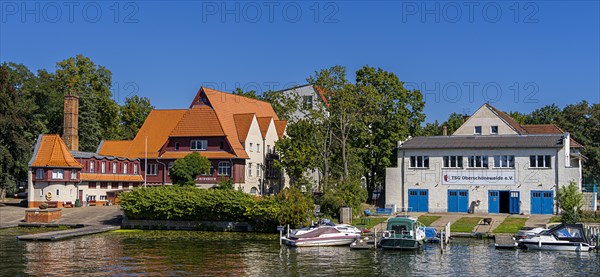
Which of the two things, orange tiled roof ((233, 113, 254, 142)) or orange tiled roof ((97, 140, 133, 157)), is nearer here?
orange tiled roof ((233, 113, 254, 142))

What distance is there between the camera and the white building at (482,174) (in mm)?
62844

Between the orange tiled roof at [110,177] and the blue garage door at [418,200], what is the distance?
3306 centimetres

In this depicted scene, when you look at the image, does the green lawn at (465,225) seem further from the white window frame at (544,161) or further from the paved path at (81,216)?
the paved path at (81,216)

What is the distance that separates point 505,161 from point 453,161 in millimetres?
4957

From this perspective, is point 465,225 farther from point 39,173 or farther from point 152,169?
point 39,173

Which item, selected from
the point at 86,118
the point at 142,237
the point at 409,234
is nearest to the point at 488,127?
the point at 409,234

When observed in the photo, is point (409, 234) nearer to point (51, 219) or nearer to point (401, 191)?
point (401, 191)

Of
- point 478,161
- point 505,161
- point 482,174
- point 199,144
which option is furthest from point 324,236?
point 199,144

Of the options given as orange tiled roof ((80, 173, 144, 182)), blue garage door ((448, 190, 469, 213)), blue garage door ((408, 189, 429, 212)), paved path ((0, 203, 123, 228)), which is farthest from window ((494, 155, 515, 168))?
orange tiled roof ((80, 173, 144, 182))

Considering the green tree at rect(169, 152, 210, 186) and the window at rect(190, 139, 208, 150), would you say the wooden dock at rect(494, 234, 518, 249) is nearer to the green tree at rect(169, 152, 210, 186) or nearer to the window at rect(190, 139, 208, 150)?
the green tree at rect(169, 152, 210, 186)

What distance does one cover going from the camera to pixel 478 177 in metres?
65.1

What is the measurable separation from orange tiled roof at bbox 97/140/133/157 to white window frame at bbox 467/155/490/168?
4164 cm

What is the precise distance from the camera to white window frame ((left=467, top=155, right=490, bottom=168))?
65.2 meters

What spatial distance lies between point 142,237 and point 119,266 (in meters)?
16.2
